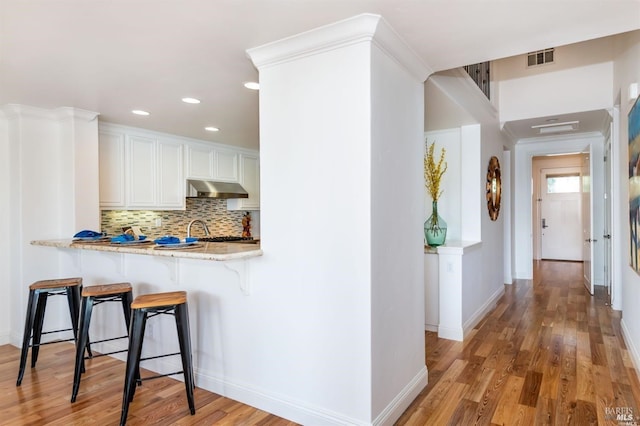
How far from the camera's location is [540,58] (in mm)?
5188

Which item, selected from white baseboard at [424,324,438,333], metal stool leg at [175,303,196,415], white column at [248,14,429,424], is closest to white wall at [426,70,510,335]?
white baseboard at [424,324,438,333]

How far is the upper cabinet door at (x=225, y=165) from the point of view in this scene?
5578 mm

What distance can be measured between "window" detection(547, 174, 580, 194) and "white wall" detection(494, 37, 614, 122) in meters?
4.93

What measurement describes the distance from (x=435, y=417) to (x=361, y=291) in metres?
1.00

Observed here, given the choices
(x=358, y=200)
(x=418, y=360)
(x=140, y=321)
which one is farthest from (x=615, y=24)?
(x=140, y=321)

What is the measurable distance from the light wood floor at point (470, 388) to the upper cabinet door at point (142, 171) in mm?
1752

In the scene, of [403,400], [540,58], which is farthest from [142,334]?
[540,58]

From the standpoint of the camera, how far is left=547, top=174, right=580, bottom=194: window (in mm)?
8906

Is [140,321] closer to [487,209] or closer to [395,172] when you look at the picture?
[395,172]

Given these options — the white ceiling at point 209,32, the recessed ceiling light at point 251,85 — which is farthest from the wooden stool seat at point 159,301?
the recessed ceiling light at point 251,85

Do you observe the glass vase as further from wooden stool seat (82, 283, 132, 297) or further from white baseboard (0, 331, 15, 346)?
white baseboard (0, 331, 15, 346)

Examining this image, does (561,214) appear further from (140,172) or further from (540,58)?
(140,172)

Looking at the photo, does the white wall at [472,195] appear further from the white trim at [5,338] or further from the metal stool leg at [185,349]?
the white trim at [5,338]

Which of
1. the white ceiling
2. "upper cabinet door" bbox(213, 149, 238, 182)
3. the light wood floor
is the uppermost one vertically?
the white ceiling
